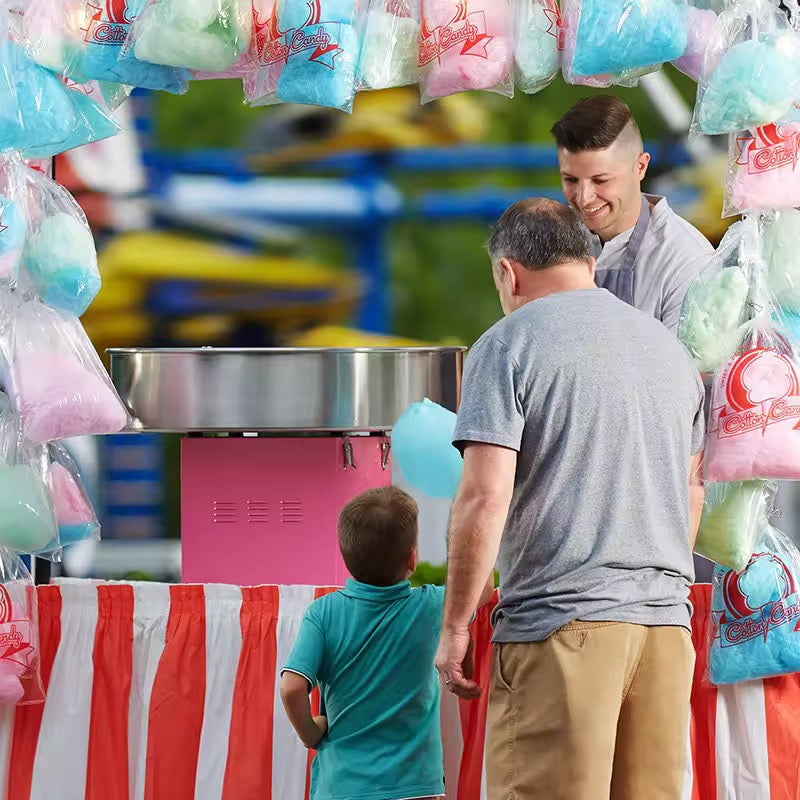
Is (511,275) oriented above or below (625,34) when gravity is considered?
below

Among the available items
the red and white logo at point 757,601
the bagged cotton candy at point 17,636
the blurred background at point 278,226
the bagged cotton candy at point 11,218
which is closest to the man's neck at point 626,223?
the red and white logo at point 757,601

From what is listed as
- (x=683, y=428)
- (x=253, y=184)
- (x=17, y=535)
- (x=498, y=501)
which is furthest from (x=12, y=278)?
(x=253, y=184)

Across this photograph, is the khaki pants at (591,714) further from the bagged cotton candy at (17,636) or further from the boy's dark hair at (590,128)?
the boy's dark hair at (590,128)

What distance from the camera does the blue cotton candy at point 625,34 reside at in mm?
2154

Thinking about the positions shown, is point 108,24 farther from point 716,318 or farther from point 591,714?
point 591,714

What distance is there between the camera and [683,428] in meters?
1.84

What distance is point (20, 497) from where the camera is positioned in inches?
91.2

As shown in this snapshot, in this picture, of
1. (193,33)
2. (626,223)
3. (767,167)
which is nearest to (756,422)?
(767,167)

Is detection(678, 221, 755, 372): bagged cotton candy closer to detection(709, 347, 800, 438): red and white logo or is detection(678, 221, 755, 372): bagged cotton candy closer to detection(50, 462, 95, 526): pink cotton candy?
detection(709, 347, 800, 438): red and white logo

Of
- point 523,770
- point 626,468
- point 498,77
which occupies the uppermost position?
point 498,77

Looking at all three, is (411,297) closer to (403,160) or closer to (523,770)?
(403,160)

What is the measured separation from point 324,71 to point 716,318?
2.67 feet

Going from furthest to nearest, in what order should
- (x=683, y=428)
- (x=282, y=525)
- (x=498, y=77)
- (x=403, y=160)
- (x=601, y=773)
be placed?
(x=403, y=160)
(x=282, y=525)
(x=498, y=77)
(x=683, y=428)
(x=601, y=773)

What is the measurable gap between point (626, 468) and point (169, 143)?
3.20 m
